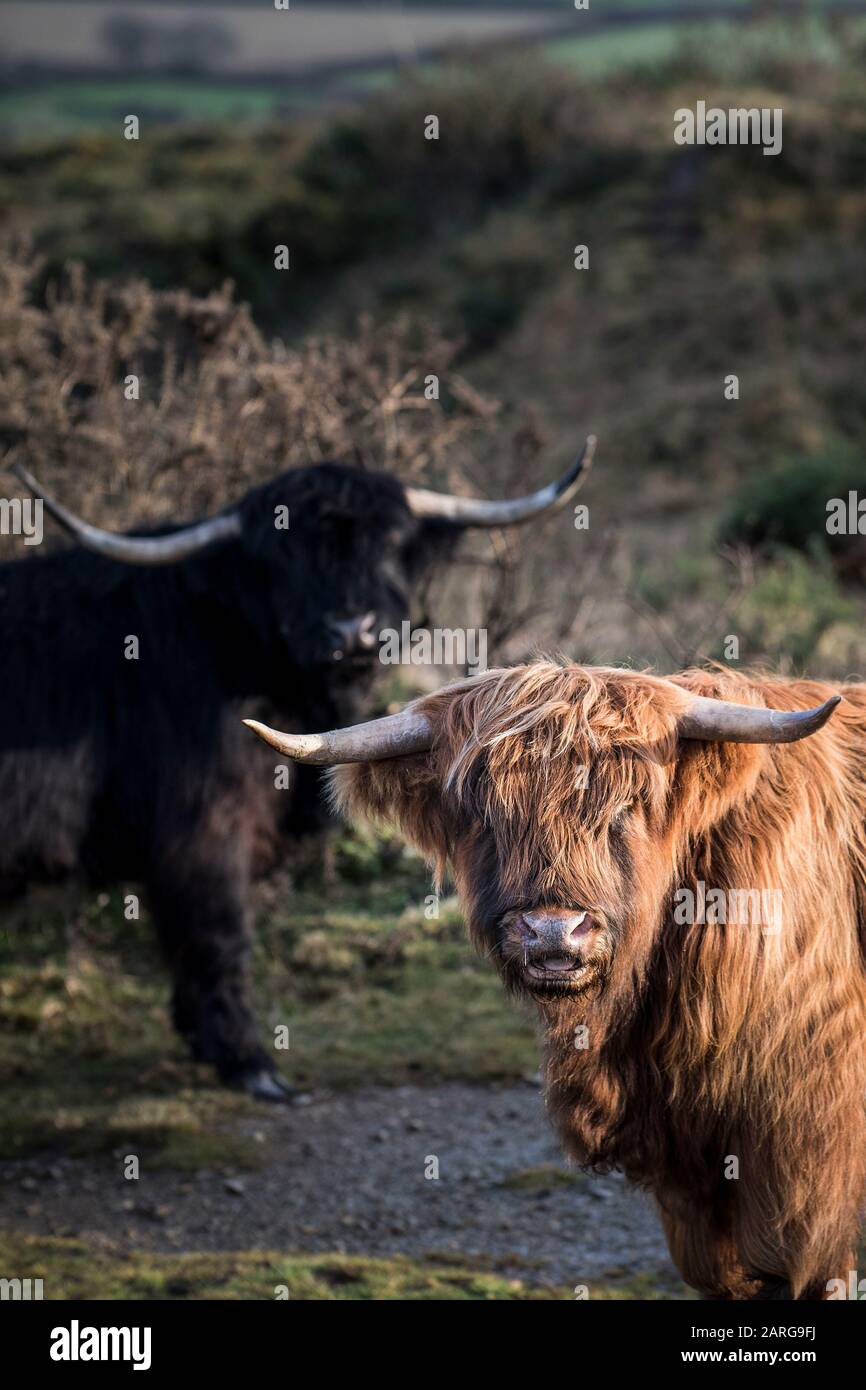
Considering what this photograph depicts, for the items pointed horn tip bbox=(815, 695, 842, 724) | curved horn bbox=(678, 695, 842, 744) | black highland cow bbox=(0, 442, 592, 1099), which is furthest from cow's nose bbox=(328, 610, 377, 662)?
pointed horn tip bbox=(815, 695, 842, 724)

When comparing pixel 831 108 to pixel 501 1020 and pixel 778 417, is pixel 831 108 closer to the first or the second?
pixel 778 417

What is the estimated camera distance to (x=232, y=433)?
22.7 ft

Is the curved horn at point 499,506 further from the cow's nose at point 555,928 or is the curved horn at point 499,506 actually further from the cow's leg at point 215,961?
the cow's nose at point 555,928

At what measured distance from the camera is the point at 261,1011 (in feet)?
20.9

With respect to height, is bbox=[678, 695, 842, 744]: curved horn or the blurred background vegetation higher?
Answer: the blurred background vegetation

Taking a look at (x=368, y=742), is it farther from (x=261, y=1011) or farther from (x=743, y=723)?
(x=261, y=1011)

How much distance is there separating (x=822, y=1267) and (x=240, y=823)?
2.87 m

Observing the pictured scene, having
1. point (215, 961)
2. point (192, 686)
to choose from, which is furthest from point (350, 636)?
point (215, 961)

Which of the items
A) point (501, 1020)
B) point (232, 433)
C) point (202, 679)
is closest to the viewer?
point (202, 679)

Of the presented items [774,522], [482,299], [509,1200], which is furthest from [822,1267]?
[482,299]

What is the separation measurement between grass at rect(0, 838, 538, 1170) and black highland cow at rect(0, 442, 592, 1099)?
13.7 inches

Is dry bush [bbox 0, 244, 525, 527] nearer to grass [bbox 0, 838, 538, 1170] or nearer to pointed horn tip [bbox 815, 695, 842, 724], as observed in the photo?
grass [bbox 0, 838, 538, 1170]

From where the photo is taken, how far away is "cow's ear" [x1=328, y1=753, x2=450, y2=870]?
3.29m

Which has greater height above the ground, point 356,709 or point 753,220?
point 753,220
